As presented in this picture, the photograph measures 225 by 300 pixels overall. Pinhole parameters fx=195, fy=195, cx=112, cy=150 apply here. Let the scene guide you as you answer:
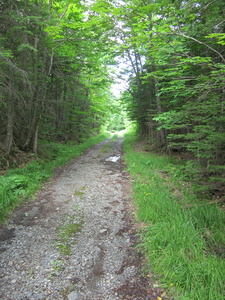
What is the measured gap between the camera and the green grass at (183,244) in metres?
2.52

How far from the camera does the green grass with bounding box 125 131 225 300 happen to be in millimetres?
2521

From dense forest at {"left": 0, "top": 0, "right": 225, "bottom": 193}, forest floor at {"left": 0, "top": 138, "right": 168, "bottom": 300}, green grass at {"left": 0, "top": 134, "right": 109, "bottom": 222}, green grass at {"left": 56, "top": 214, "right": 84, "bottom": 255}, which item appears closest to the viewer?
forest floor at {"left": 0, "top": 138, "right": 168, "bottom": 300}

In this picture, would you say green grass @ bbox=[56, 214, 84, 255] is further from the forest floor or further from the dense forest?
the dense forest

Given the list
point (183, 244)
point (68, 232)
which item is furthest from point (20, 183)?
point (183, 244)

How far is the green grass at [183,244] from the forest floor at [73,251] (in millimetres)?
220

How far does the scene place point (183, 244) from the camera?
125 inches

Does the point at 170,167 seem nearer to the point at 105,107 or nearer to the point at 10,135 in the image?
the point at 10,135

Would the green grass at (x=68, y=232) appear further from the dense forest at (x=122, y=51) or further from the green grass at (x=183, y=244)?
the dense forest at (x=122, y=51)

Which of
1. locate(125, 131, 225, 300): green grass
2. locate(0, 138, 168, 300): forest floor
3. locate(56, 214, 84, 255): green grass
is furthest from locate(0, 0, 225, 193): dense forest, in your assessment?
locate(56, 214, 84, 255): green grass

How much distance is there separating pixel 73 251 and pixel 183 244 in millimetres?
1898

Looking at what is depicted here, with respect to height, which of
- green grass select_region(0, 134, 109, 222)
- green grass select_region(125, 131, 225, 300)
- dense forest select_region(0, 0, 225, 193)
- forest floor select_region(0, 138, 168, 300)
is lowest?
forest floor select_region(0, 138, 168, 300)

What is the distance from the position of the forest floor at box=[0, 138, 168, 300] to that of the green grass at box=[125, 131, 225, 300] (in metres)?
0.22

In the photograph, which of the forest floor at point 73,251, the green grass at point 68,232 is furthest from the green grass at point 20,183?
the green grass at point 68,232

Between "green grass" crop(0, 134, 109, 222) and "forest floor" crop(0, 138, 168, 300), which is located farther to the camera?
"green grass" crop(0, 134, 109, 222)
